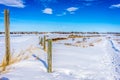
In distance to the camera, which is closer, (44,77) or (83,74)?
(44,77)

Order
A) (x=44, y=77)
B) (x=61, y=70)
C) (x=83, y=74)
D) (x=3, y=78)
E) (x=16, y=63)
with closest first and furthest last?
1. (x=3, y=78)
2. (x=44, y=77)
3. (x=83, y=74)
4. (x=61, y=70)
5. (x=16, y=63)

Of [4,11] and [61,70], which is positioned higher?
[4,11]

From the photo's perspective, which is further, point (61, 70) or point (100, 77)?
point (61, 70)

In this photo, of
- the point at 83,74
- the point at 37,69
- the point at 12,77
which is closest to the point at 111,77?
the point at 83,74

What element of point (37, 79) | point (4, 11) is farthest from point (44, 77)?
point (4, 11)

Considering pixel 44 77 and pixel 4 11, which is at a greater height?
pixel 4 11

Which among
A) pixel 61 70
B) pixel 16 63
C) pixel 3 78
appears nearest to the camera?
pixel 3 78

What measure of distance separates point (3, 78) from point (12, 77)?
0.32 m

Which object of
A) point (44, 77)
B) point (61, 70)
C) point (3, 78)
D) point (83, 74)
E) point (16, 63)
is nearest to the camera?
point (3, 78)

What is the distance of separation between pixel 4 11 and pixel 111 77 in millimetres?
5356

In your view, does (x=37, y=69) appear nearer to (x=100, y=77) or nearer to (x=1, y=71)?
(x=1, y=71)

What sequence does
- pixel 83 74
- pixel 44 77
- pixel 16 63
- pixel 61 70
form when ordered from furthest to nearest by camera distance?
pixel 16 63 → pixel 61 70 → pixel 83 74 → pixel 44 77

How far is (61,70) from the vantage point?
818 cm

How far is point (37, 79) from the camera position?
6355 mm
